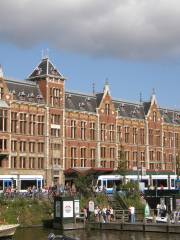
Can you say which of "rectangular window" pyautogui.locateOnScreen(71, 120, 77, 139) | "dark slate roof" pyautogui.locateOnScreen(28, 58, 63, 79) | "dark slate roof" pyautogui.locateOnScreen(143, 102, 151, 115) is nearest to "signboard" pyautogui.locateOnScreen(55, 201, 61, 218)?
"dark slate roof" pyautogui.locateOnScreen(28, 58, 63, 79)

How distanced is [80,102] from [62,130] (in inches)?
353

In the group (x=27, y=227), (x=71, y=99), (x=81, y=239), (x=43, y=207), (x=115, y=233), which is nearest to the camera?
(x=81, y=239)

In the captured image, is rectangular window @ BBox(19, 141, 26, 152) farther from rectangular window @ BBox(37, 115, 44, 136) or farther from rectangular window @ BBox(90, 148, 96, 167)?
rectangular window @ BBox(90, 148, 96, 167)

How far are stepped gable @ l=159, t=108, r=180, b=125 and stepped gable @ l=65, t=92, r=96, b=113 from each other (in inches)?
980

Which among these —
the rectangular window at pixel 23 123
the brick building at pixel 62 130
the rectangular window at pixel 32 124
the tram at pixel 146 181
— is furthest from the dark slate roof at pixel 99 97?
the rectangular window at pixel 23 123

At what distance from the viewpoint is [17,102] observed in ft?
307

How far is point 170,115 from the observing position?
134 metres

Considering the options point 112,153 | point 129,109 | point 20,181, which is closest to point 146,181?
point 112,153

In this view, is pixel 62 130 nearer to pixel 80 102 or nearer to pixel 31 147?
pixel 31 147

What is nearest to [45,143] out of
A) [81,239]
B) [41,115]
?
[41,115]

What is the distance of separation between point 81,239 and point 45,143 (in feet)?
144

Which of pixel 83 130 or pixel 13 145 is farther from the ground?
pixel 83 130

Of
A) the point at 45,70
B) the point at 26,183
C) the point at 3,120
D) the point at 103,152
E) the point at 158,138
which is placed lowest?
the point at 26,183

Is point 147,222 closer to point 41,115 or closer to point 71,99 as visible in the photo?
point 41,115
